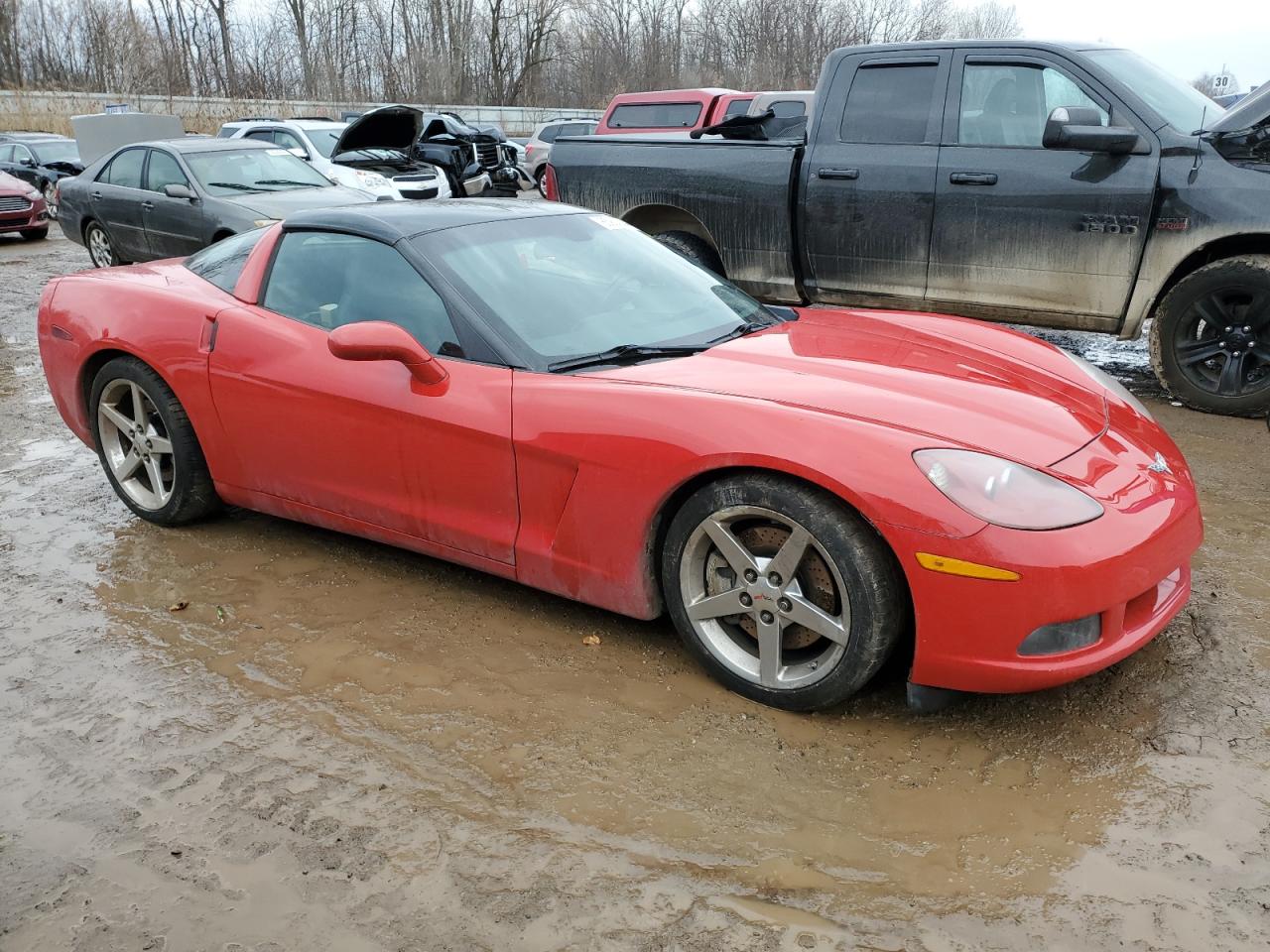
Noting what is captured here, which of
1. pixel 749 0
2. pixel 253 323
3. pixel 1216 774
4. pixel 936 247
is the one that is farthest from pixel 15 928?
pixel 749 0

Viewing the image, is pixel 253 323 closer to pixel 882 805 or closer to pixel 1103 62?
pixel 882 805

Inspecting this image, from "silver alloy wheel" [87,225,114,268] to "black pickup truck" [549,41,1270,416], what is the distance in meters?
6.85

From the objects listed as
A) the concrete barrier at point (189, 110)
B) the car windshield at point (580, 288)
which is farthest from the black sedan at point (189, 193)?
the concrete barrier at point (189, 110)

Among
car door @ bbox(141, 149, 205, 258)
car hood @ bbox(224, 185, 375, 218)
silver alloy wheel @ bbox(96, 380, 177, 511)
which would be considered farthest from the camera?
car door @ bbox(141, 149, 205, 258)

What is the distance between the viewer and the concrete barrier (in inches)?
1241

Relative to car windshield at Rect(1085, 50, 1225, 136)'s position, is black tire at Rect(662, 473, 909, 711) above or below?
below

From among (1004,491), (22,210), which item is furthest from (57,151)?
(1004,491)

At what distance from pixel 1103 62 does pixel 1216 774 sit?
4.75m

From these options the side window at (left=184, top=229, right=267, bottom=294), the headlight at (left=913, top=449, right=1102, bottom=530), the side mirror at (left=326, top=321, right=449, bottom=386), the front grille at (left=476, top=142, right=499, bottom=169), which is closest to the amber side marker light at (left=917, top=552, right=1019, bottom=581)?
the headlight at (left=913, top=449, right=1102, bottom=530)

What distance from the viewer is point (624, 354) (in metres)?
3.30

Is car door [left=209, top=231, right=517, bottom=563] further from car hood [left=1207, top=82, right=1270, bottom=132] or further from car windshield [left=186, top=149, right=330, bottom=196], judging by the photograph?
car windshield [left=186, top=149, right=330, bottom=196]

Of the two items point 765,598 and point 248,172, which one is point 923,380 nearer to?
point 765,598

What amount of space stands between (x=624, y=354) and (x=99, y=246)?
1007cm

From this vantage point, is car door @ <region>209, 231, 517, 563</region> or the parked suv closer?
car door @ <region>209, 231, 517, 563</region>
